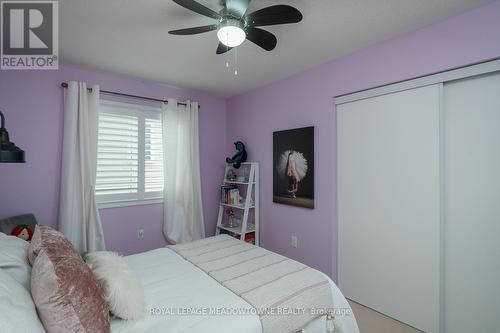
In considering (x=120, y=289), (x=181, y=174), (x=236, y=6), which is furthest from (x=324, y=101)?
(x=120, y=289)

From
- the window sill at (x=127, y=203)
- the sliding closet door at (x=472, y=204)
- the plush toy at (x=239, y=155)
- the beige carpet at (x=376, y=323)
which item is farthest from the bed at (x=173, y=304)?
the plush toy at (x=239, y=155)

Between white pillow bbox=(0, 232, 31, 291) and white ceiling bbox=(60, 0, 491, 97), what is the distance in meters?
1.55

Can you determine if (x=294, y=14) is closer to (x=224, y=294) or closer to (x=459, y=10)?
(x=459, y=10)

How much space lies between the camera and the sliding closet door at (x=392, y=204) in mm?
1953

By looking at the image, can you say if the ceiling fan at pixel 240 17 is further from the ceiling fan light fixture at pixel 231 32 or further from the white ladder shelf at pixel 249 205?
the white ladder shelf at pixel 249 205

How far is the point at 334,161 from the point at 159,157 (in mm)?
2249

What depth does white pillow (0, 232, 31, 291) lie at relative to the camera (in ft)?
3.63

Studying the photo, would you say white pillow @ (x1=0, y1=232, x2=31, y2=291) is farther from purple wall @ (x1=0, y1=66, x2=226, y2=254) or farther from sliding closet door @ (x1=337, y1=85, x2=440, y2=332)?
sliding closet door @ (x1=337, y1=85, x2=440, y2=332)

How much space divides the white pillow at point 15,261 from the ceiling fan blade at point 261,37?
5.90ft

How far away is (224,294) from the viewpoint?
1.43 meters

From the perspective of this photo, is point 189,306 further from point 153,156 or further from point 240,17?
point 153,156

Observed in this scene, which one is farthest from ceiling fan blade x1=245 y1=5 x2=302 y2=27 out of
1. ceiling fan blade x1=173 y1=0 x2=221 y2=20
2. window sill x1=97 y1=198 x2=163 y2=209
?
window sill x1=97 y1=198 x2=163 y2=209

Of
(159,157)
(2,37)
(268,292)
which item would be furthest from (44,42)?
(268,292)

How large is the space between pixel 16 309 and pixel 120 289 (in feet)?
1.36
